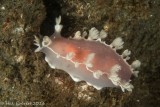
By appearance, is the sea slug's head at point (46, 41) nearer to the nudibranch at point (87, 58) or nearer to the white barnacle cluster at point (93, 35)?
the nudibranch at point (87, 58)

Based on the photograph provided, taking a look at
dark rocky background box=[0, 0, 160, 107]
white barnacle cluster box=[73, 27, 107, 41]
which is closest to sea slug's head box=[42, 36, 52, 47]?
dark rocky background box=[0, 0, 160, 107]

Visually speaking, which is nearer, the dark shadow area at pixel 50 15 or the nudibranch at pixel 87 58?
the nudibranch at pixel 87 58

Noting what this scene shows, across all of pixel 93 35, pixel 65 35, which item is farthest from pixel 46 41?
pixel 93 35

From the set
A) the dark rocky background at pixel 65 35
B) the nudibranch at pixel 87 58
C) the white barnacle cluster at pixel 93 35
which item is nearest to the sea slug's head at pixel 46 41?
the nudibranch at pixel 87 58

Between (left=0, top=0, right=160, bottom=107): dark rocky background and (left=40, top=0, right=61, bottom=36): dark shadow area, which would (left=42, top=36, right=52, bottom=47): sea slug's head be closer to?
(left=0, top=0, right=160, bottom=107): dark rocky background

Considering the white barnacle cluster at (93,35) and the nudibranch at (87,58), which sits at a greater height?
the white barnacle cluster at (93,35)

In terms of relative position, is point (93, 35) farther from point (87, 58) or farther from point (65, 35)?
point (65, 35)
